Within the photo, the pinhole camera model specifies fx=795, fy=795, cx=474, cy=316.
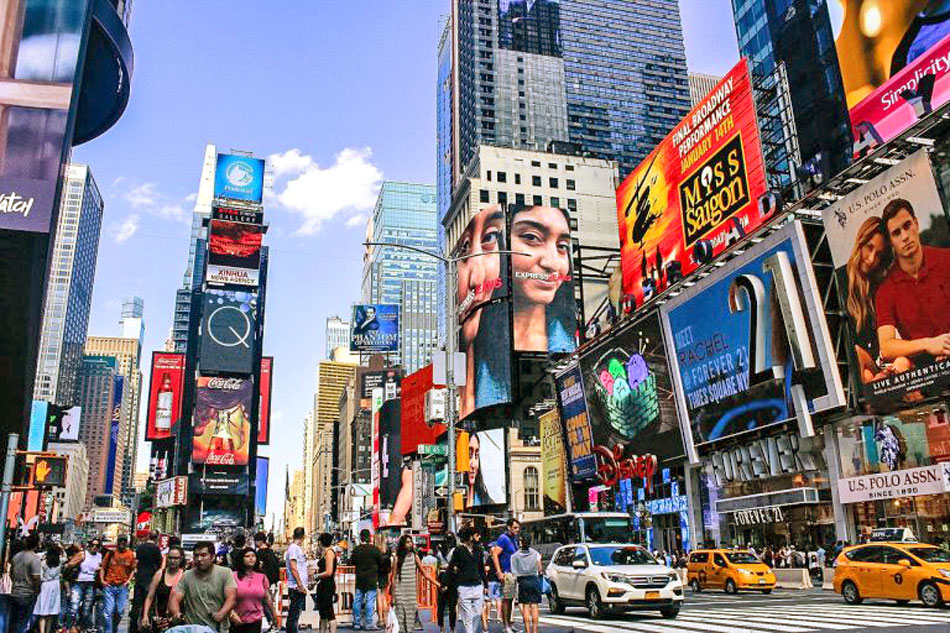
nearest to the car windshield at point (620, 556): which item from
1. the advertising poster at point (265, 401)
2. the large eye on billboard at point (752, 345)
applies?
the large eye on billboard at point (752, 345)

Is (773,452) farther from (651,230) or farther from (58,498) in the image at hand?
(58,498)

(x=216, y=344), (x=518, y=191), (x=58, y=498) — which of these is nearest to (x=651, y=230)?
(x=518, y=191)

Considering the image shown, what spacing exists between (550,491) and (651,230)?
26.7 m

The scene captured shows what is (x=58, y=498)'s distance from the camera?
14638 cm

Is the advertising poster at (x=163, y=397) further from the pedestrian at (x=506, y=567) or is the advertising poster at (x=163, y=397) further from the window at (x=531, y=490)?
the pedestrian at (x=506, y=567)

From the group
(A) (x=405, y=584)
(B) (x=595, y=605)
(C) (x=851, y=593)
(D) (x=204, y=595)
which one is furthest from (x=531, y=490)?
(D) (x=204, y=595)

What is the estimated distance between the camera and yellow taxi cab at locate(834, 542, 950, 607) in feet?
57.8

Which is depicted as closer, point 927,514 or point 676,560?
point 927,514

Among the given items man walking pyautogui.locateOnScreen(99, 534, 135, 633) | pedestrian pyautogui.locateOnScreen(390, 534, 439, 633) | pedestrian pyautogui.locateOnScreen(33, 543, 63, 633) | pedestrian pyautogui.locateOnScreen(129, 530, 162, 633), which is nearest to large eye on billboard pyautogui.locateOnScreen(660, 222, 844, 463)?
pedestrian pyautogui.locateOnScreen(390, 534, 439, 633)

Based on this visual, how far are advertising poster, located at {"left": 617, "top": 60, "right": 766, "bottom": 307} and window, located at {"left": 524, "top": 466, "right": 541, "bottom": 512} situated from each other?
30.9 meters

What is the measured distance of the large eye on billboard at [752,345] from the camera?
34906 millimetres

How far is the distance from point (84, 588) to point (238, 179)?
104309 millimetres

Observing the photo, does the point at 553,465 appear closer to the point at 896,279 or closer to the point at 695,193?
the point at 695,193

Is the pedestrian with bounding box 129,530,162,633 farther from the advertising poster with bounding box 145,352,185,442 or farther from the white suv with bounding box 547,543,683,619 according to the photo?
the advertising poster with bounding box 145,352,185,442
